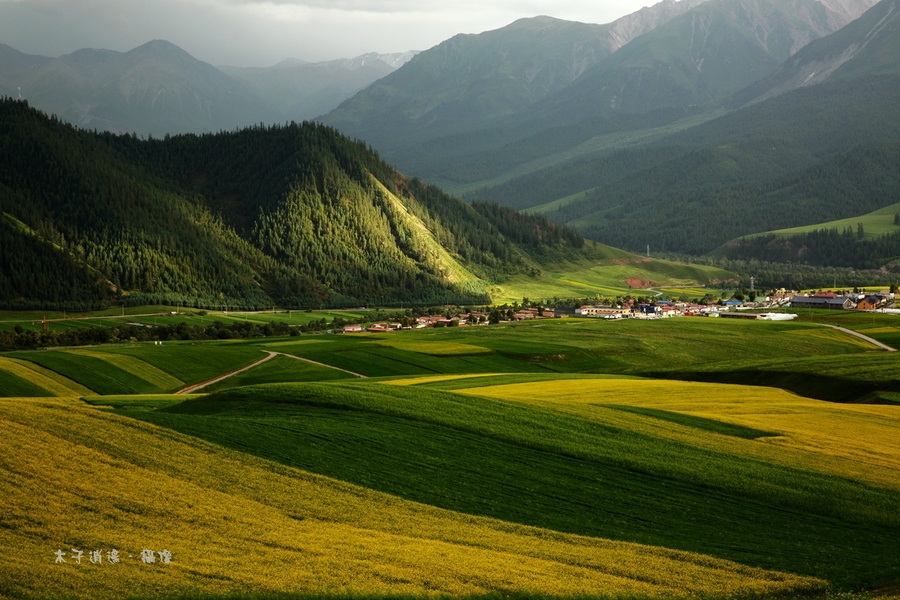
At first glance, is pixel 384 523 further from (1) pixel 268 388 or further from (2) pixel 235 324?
(2) pixel 235 324

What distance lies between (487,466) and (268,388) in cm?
1971

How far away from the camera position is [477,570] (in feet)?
104

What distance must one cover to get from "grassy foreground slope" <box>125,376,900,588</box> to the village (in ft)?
345

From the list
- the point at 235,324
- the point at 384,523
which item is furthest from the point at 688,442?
the point at 235,324

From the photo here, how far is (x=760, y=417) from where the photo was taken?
6094 centimetres

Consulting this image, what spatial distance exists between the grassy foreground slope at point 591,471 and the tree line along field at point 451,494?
143 mm

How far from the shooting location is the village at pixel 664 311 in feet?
549

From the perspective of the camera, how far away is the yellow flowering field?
4894 cm

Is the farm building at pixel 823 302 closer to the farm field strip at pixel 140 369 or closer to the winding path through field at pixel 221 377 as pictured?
the winding path through field at pixel 221 377

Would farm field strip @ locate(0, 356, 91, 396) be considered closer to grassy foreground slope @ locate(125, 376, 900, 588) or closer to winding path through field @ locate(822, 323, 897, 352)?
grassy foreground slope @ locate(125, 376, 900, 588)

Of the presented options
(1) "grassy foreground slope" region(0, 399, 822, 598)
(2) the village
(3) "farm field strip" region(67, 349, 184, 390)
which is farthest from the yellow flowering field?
(2) the village

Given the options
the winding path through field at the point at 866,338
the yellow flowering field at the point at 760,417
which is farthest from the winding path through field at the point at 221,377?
the winding path through field at the point at 866,338

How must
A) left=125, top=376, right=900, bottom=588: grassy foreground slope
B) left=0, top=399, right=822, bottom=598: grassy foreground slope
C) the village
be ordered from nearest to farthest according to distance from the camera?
left=0, top=399, right=822, bottom=598: grassy foreground slope
left=125, top=376, right=900, bottom=588: grassy foreground slope
the village

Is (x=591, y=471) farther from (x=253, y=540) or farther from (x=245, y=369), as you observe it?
(x=245, y=369)
